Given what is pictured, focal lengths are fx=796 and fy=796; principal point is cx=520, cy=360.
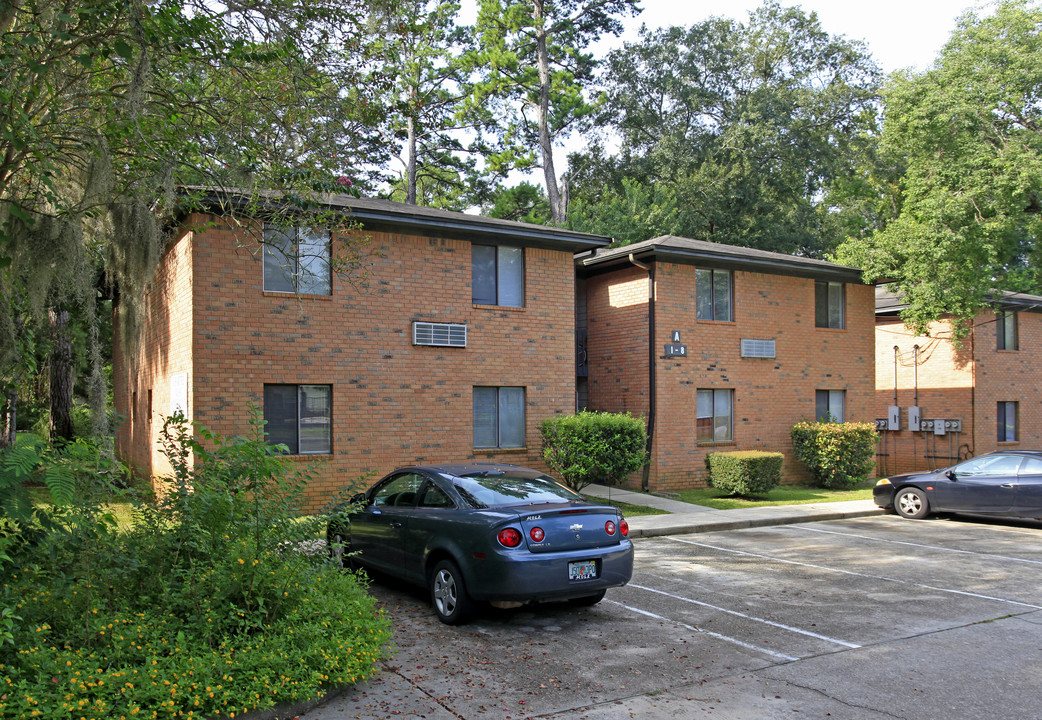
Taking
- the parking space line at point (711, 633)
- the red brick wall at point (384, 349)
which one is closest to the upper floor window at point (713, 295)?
the red brick wall at point (384, 349)

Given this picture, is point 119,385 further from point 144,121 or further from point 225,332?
point 144,121

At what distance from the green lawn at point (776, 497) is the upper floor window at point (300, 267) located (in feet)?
28.7

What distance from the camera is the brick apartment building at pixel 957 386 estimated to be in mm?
24922

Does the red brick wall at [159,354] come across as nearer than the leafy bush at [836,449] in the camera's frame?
Yes

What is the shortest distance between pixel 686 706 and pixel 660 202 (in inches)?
1270

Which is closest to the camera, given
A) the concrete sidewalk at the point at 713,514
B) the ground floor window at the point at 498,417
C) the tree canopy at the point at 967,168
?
the concrete sidewalk at the point at 713,514

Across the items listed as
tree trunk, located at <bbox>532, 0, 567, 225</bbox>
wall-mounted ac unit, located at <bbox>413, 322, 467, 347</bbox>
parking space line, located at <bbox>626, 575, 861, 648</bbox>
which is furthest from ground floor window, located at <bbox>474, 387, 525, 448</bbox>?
tree trunk, located at <bbox>532, 0, 567, 225</bbox>

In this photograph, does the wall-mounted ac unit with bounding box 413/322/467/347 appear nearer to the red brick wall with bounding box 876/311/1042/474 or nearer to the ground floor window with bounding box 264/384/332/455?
the ground floor window with bounding box 264/384/332/455

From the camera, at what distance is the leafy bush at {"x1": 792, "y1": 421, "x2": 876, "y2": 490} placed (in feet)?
63.7

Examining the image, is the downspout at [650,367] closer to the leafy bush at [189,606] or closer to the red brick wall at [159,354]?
the red brick wall at [159,354]

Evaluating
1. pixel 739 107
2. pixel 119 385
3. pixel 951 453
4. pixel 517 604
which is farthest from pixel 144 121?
pixel 739 107

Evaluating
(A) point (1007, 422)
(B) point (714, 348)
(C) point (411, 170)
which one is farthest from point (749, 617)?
(C) point (411, 170)

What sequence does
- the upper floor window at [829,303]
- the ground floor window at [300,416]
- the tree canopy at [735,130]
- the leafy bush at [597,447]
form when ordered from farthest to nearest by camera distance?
the tree canopy at [735,130] → the upper floor window at [829,303] → the leafy bush at [597,447] → the ground floor window at [300,416]

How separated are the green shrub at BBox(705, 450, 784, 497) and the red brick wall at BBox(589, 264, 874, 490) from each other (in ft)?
2.84
